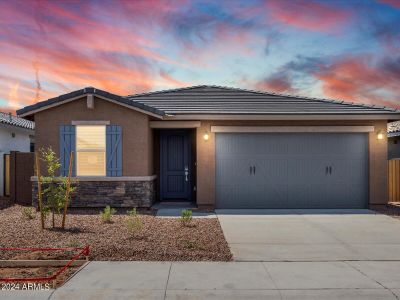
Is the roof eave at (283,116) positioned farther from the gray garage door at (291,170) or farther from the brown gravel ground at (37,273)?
the brown gravel ground at (37,273)

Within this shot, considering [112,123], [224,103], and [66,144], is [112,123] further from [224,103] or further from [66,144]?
[224,103]

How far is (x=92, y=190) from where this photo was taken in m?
12.0

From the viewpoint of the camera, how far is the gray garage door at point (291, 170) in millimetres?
12773

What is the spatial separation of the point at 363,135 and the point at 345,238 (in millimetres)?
5523

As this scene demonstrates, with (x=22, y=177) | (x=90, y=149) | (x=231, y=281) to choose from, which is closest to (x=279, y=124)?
(x=90, y=149)

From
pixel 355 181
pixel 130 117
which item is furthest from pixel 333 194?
pixel 130 117

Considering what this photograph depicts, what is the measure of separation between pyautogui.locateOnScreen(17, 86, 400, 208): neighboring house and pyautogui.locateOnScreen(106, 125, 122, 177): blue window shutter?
31 millimetres

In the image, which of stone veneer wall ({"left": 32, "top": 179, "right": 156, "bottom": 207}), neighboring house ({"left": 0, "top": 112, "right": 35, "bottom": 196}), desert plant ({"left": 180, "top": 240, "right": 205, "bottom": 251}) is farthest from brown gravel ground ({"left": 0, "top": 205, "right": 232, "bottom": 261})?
neighboring house ({"left": 0, "top": 112, "right": 35, "bottom": 196})

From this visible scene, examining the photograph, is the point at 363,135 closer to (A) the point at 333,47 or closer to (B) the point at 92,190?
(A) the point at 333,47

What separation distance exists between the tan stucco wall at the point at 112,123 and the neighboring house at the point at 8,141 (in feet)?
18.5

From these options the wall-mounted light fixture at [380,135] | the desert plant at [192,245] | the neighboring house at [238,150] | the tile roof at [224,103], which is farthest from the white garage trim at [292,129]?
the desert plant at [192,245]

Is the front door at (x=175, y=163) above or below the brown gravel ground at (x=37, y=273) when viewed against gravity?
above

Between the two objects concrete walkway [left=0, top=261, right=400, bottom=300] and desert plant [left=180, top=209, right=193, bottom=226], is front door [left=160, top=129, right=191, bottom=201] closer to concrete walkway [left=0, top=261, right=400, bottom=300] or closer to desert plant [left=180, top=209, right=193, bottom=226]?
desert plant [left=180, top=209, right=193, bottom=226]

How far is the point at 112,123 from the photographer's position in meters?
12.0
